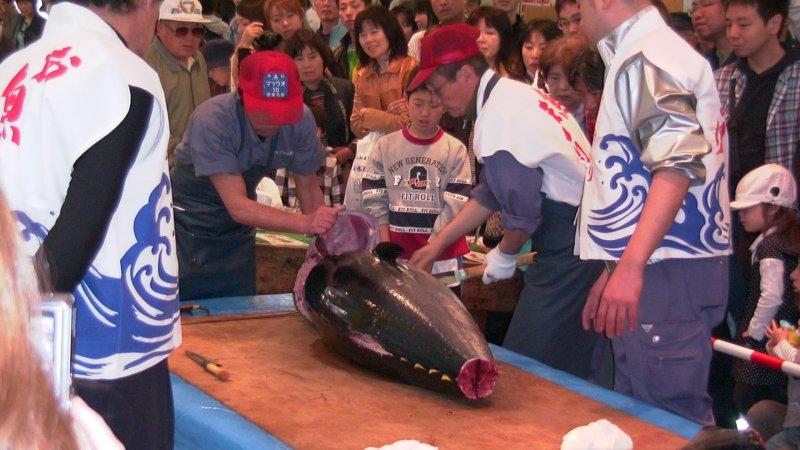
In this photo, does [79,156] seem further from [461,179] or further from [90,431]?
[461,179]

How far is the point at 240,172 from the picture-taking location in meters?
3.91

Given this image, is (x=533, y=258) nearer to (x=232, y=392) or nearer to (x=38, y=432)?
(x=232, y=392)

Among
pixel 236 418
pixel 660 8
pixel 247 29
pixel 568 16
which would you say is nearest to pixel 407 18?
pixel 247 29

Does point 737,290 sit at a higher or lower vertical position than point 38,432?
lower

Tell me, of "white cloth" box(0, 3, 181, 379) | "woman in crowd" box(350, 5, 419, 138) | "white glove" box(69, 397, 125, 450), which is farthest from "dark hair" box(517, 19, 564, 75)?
"white glove" box(69, 397, 125, 450)

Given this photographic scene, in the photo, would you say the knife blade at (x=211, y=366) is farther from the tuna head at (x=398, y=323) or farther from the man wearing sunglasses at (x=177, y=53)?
the man wearing sunglasses at (x=177, y=53)

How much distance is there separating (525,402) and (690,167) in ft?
2.46

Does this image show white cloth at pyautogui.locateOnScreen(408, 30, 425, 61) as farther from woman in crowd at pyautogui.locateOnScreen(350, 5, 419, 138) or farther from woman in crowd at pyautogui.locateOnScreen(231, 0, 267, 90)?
woman in crowd at pyautogui.locateOnScreen(231, 0, 267, 90)

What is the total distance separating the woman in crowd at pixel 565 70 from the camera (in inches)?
183

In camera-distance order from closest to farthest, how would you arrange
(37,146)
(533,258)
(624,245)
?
(37,146) < (624,245) < (533,258)

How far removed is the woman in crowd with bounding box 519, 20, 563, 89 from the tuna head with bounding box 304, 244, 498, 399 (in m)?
3.54

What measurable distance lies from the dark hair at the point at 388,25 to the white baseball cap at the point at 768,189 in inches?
113

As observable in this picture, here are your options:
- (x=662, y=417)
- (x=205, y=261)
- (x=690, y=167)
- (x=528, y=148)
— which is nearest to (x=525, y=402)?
(x=662, y=417)

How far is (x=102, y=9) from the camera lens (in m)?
2.18
